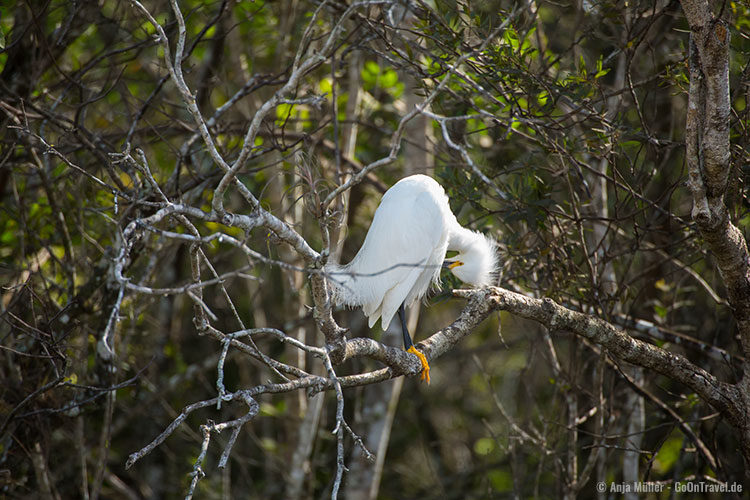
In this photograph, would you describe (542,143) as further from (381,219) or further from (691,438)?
(691,438)

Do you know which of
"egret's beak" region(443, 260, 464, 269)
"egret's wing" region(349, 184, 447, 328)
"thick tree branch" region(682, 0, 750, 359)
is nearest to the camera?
"thick tree branch" region(682, 0, 750, 359)

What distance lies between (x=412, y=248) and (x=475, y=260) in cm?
34

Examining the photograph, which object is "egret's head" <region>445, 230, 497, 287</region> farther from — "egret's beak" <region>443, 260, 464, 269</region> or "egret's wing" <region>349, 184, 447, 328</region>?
"egret's wing" <region>349, 184, 447, 328</region>

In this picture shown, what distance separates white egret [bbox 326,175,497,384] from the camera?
3.26 m

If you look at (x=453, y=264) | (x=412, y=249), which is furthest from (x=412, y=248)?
(x=453, y=264)

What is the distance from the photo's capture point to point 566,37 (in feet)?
17.4

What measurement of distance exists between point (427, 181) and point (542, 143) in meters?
0.69

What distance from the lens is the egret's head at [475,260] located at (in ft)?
10.9

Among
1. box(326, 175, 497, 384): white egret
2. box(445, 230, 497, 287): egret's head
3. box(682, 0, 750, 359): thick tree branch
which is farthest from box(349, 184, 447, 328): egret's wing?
box(682, 0, 750, 359): thick tree branch

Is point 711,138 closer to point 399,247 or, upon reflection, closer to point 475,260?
point 475,260

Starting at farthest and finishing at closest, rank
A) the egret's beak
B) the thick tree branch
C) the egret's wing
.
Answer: the egret's beak < the egret's wing < the thick tree branch

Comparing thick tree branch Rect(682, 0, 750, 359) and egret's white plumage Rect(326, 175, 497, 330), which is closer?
thick tree branch Rect(682, 0, 750, 359)

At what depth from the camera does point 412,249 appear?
3.31 meters

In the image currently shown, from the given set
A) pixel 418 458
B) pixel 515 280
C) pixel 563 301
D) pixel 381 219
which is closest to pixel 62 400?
pixel 381 219
